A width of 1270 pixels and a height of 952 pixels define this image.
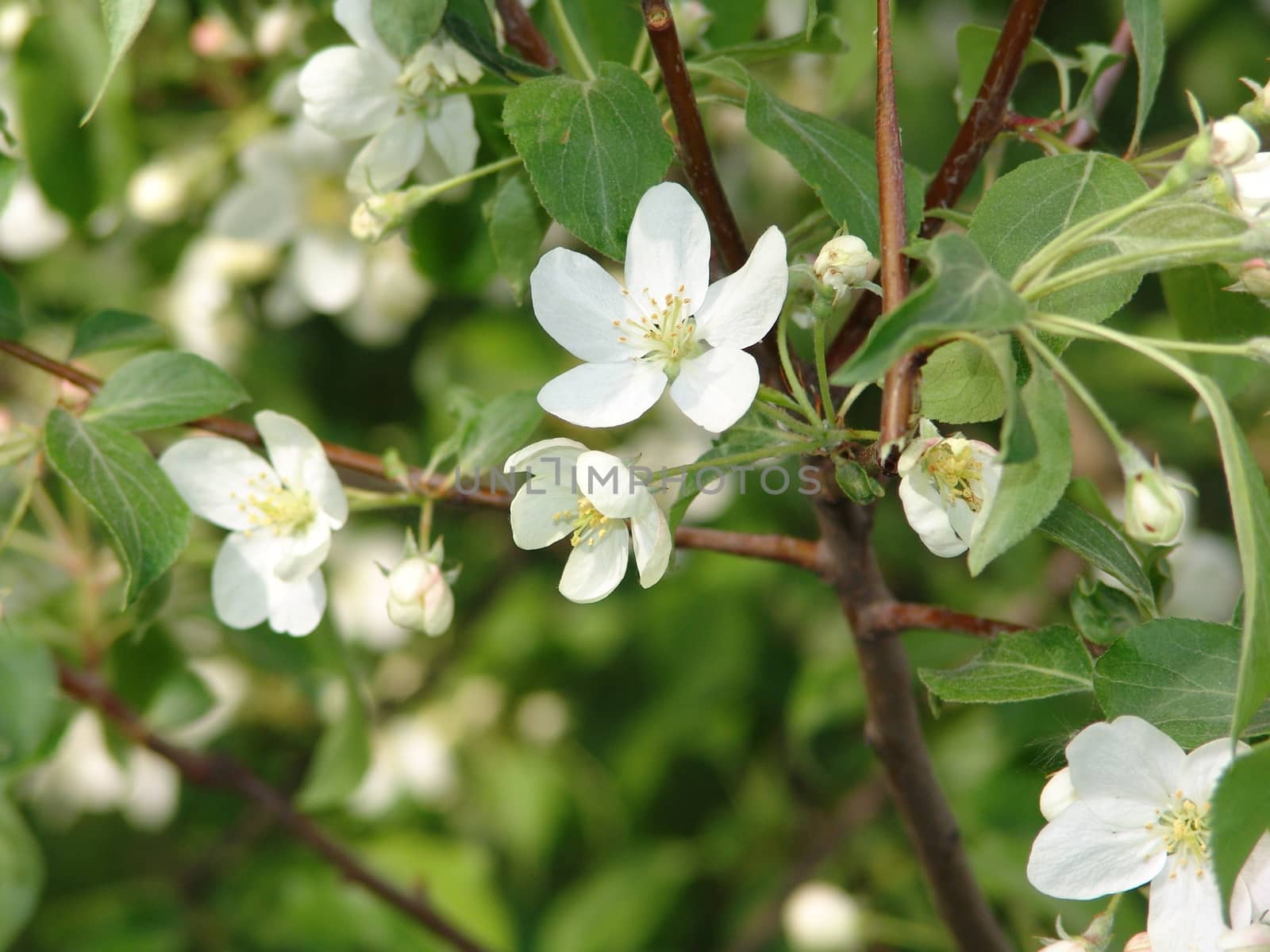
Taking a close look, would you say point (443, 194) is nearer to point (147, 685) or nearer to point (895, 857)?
point (147, 685)

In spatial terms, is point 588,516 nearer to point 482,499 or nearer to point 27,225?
point 482,499

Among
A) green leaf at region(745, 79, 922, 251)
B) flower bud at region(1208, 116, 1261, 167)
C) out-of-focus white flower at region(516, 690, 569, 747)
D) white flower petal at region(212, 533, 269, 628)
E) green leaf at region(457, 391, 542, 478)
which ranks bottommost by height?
out-of-focus white flower at region(516, 690, 569, 747)

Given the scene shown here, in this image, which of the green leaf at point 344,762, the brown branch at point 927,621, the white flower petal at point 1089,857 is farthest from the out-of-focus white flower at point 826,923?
the white flower petal at point 1089,857

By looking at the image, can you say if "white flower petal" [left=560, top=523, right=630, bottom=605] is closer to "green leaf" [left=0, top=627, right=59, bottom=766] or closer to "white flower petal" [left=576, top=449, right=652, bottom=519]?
"white flower petal" [left=576, top=449, right=652, bottom=519]

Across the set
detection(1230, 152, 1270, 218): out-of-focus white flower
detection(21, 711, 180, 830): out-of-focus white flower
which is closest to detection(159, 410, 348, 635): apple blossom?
detection(1230, 152, 1270, 218): out-of-focus white flower

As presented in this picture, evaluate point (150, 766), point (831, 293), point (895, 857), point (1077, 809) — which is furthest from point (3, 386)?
point (1077, 809)

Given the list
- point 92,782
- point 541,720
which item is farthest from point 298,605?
point 541,720

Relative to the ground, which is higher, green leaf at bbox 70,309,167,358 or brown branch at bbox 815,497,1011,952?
green leaf at bbox 70,309,167,358
